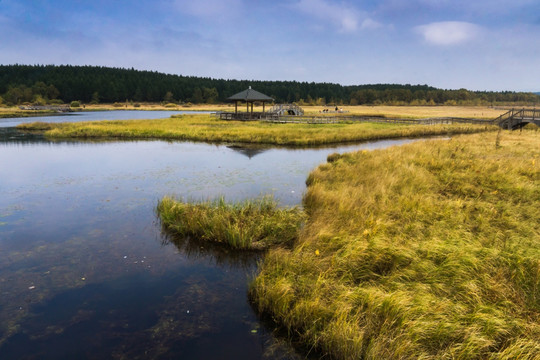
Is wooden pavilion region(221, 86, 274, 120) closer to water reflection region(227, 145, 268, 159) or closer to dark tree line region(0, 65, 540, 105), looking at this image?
water reflection region(227, 145, 268, 159)

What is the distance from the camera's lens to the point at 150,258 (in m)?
7.93

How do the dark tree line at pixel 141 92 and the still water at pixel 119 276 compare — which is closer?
the still water at pixel 119 276

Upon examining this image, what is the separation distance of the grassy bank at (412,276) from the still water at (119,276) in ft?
2.65

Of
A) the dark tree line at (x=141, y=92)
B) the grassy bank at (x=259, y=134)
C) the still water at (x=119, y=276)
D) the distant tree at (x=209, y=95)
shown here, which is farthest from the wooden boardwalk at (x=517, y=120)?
the distant tree at (x=209, y=95)

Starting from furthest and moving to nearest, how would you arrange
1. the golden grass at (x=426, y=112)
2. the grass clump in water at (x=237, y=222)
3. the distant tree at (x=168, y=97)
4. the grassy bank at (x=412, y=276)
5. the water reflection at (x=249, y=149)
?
1. the distant tree at (x=168, y=97)
2. the golden grass at (x=426, y=112)
3. the water reflection at (x=249, y=149)
4. the grass clump in water at (x=237, y=222)
5. the grassy bank at (x=412, y=276)

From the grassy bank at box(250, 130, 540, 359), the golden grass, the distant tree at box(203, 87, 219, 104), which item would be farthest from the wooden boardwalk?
the distant tree at box(203, 87, 219, 104)

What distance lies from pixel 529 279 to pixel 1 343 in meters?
8.79

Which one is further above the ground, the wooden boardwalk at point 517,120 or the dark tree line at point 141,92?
the dark tree line at point 141,92

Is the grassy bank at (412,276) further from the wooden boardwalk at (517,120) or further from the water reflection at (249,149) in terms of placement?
the wooden boardwalk at (517,120)

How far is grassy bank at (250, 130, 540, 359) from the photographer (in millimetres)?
4578

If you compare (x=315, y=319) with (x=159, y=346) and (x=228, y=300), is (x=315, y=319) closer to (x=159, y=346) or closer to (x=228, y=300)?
(x=228, y=300)

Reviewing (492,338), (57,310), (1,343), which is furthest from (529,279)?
(1,343)

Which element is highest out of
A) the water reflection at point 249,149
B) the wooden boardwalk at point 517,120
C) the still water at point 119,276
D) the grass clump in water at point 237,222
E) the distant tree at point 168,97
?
the distant tree at point 168,97

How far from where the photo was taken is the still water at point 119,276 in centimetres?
521
